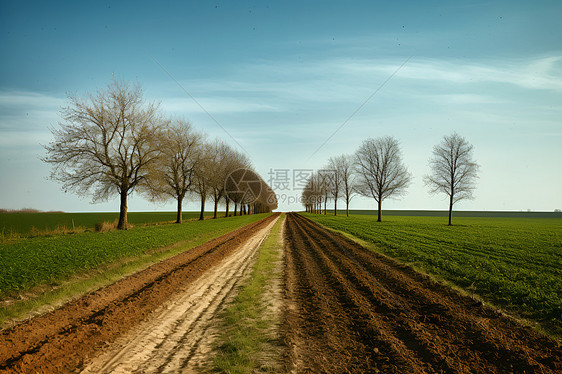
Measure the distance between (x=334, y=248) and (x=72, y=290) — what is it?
1361 centimetres

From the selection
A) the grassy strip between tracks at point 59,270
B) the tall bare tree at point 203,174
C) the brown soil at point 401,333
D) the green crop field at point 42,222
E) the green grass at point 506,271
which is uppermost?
the tall bare tree at point 203,174

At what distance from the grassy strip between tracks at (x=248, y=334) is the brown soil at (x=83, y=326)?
2.14 metres

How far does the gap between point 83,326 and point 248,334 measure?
11.8 feet

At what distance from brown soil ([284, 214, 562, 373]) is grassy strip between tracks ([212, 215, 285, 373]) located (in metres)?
0.45

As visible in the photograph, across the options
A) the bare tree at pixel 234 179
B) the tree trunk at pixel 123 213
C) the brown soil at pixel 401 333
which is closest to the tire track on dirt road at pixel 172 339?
the brown soil at pixel 401 333

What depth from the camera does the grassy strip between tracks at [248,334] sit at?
5199 millimetres

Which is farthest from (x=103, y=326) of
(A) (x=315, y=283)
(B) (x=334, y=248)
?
(B) (x=334, y=248)

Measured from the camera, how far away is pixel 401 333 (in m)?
6.51

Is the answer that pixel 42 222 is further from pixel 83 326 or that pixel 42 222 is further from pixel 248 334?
pixel 248 334

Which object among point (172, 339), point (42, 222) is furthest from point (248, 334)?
point (42, 222)

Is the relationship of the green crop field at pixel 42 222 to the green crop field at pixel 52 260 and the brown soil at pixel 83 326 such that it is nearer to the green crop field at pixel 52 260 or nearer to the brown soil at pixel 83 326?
the green crop field at pixel 52 260

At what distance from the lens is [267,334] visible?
21.5 ft

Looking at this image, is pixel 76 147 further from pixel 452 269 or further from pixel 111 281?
pixel 452 269

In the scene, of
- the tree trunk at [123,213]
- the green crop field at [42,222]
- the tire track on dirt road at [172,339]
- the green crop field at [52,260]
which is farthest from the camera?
the green crop field at [42,222]
